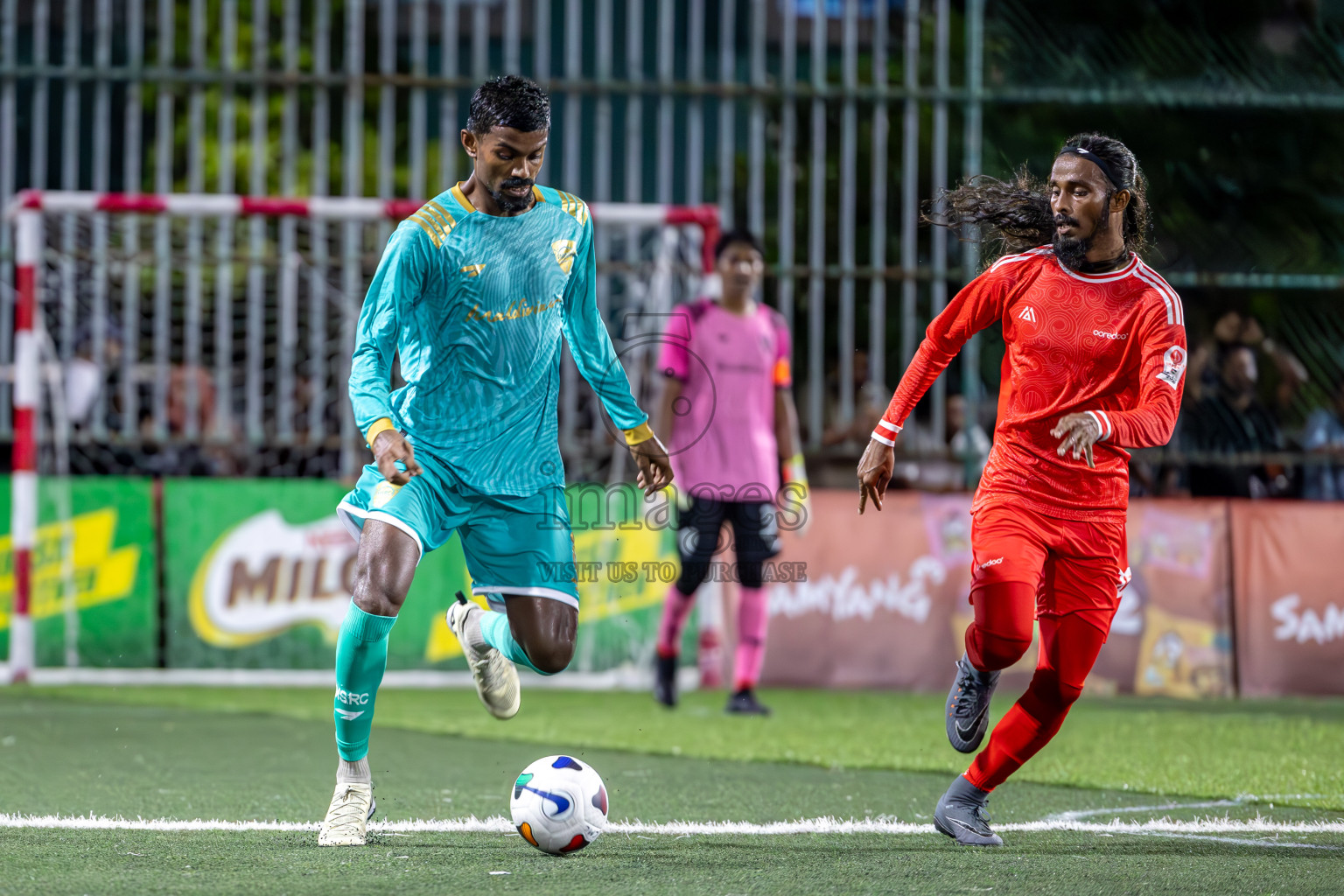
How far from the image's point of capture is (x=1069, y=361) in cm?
A: 490

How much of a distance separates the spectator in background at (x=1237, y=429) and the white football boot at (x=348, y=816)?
24.2 feet

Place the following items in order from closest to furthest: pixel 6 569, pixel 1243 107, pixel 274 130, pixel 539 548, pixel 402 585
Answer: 1. pixel 402 585
2. pixel 539 548
3. pixel 6 569
4. pixel 1243 107
5. pixel 274 130

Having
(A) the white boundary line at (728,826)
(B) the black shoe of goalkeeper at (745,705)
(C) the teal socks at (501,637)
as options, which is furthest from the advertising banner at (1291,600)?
(C) the teal socks at (501,637)

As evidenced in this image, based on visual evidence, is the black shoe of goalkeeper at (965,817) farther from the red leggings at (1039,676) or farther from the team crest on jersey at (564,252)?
the team crest on jersey at (564,252)

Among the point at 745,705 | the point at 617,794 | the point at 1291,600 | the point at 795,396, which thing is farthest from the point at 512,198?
the point at 795,396

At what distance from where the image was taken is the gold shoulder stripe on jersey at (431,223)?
491 centimetres

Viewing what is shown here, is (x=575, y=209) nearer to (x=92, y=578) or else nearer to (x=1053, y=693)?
(x=1053, y=693)

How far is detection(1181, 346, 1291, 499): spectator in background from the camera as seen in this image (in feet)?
35.1

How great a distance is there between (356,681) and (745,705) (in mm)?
4210

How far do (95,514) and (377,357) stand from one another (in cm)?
602

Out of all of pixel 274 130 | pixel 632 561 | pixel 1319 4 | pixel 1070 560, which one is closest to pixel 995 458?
pixel 1070 560

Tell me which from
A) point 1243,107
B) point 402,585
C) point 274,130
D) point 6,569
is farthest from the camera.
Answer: point 274,130

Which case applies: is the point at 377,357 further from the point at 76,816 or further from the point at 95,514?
the point at 95,514

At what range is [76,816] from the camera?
17.3 ft
